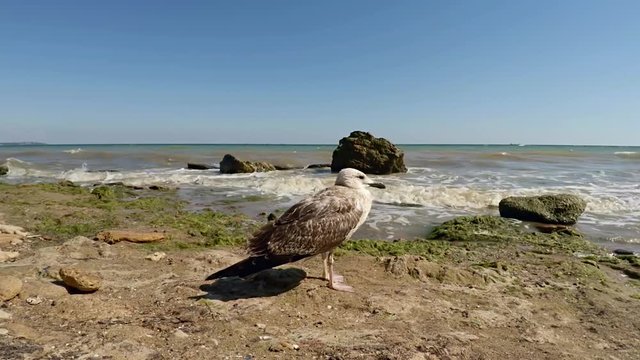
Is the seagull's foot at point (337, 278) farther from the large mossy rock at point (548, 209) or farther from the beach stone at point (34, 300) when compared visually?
the large mossy rock at point (548, 209)

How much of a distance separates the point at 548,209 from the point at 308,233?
820 cm

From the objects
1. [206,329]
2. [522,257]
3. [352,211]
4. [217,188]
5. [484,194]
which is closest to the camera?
[206,329]

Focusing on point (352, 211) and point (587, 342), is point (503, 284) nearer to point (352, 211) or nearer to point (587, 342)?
point (587, 342)

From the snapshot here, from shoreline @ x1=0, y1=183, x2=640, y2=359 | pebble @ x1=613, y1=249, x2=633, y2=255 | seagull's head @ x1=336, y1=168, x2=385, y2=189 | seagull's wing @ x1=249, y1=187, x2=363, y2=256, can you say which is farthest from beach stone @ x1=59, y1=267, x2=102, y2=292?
pebble @ x1=613, y1=249, x2=633, y2=255

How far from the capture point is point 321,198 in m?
5.27

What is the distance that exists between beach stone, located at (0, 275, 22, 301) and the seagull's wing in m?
2.38

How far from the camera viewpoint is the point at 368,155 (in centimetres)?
2408

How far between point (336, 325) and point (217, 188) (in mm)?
13283

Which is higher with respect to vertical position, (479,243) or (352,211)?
(352,211)

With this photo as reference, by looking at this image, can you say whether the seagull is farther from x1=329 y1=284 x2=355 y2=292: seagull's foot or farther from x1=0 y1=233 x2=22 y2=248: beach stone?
x1=0 y1=233 x2=22 y2=248: beach stone

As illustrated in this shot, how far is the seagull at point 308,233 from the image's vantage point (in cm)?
482

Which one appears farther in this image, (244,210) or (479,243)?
(244,210)

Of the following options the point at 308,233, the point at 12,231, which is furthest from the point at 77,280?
the point at 12,231

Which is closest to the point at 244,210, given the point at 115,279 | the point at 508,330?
the point at 115,279
